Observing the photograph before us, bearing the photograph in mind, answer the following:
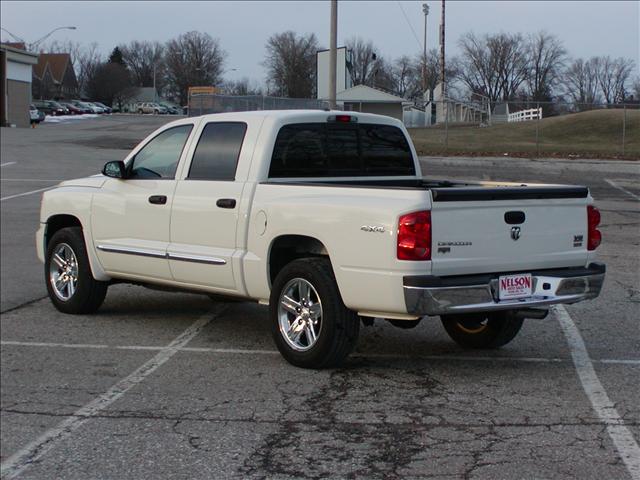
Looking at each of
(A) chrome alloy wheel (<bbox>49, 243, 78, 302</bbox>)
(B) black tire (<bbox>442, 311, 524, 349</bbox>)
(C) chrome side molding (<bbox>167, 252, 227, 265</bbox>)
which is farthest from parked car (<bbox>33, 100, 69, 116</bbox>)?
(B) black tire (<bbox>442, 311, 524, 349</bbox>)

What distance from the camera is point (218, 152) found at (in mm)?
7641

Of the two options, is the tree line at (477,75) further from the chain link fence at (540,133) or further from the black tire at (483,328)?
the black tire at (483,328)

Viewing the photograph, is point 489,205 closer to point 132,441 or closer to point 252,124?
point 252,124

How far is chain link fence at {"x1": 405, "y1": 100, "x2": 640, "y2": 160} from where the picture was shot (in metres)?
31.4

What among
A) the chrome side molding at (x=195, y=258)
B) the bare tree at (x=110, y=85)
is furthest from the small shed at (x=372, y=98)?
the bare tree at (x=110, y=85)

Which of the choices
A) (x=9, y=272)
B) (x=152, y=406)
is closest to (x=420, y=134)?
(x=9, y=272)

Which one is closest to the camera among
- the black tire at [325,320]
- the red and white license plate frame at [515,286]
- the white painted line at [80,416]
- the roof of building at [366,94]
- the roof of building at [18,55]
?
the white painted line at [80,416]

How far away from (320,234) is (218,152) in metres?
1.60

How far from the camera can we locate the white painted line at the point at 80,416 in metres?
5.08

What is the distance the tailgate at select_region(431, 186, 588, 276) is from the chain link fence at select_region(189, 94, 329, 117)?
81.5ft

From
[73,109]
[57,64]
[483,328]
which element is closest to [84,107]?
[73,109]

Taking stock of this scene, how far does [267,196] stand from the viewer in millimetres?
6984

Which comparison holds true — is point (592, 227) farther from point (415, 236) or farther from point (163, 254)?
point (163, 254)

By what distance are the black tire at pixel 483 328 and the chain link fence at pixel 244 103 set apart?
24.0 m
